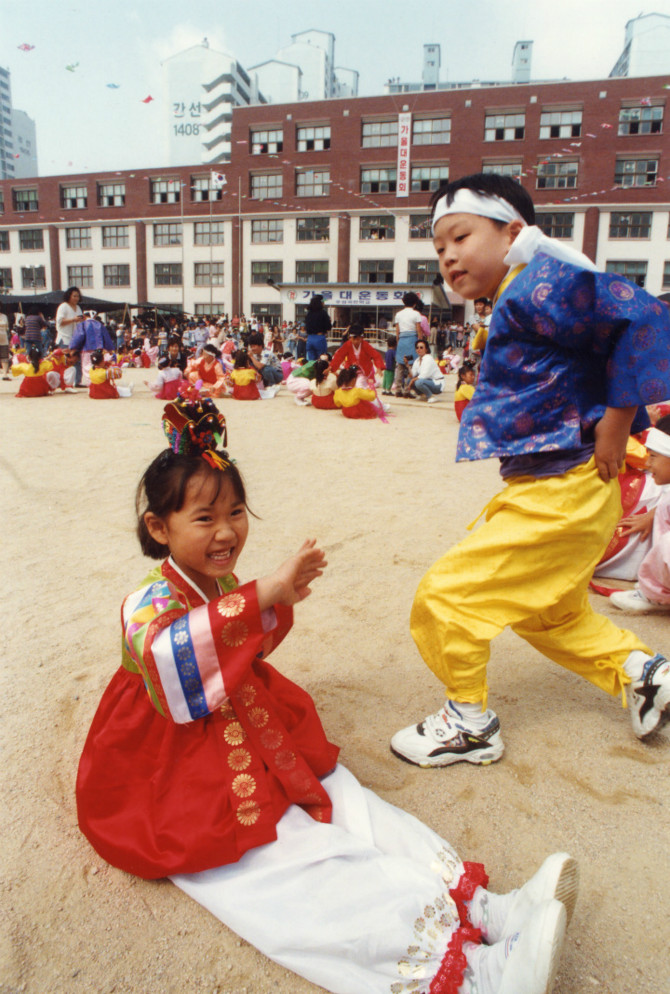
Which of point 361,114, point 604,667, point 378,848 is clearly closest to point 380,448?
point 604,667

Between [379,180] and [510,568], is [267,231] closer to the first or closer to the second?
[379,180]

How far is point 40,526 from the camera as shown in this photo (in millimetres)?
3670

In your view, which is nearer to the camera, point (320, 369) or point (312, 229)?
point (320, 369)

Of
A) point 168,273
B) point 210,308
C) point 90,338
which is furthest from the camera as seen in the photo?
point 168,273

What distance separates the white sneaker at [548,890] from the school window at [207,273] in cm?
3227

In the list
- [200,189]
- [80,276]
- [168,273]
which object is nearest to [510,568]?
[168,273]

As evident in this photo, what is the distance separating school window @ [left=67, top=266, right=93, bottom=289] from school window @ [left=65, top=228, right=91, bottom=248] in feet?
3.70

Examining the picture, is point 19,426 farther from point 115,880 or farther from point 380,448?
point 115,880

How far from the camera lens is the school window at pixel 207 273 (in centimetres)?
3094

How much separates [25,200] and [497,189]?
39.7 metres

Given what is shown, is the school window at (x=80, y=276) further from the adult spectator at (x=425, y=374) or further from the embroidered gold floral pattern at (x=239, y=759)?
the embroidered gold floral pattern at (x=239, y=759)

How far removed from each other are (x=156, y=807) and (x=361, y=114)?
107ft

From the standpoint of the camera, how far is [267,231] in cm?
2998

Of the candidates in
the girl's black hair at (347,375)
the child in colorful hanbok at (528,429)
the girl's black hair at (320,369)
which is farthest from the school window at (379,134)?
the child in colorful hanbok at (528,429)
